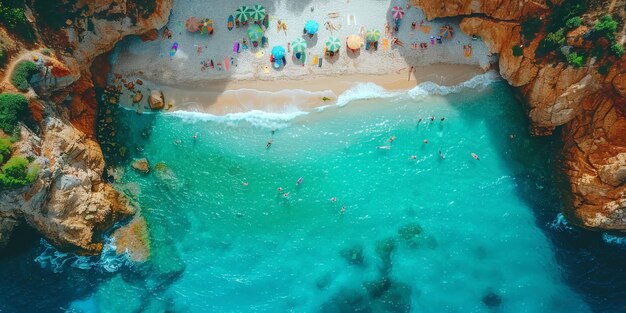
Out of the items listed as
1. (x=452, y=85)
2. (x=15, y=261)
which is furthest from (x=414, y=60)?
(x=15, y=261)

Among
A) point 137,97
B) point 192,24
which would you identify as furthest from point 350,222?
point 192,24

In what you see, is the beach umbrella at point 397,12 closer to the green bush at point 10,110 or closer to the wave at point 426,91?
the wave at point 426,91

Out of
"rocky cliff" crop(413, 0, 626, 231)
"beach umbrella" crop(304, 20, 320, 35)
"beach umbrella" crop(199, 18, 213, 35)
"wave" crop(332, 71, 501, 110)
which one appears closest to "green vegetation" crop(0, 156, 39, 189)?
"beach umbrella" crop(199, 18, 213, 35)

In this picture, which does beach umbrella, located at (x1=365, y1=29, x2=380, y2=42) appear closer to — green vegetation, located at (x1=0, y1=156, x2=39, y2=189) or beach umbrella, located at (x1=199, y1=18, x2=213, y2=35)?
beach umbrella, located at (x1=199, y1=18, x2=213, y2=35)

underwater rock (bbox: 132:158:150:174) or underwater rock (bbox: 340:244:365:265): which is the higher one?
underwater rock (bbox: 132:158:150:174)

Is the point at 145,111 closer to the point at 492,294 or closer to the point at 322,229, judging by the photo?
the point at 322,229

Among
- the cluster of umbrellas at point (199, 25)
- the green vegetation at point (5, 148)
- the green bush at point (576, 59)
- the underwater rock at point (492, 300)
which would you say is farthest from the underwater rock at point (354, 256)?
the green vegetation at point (5, 148)
